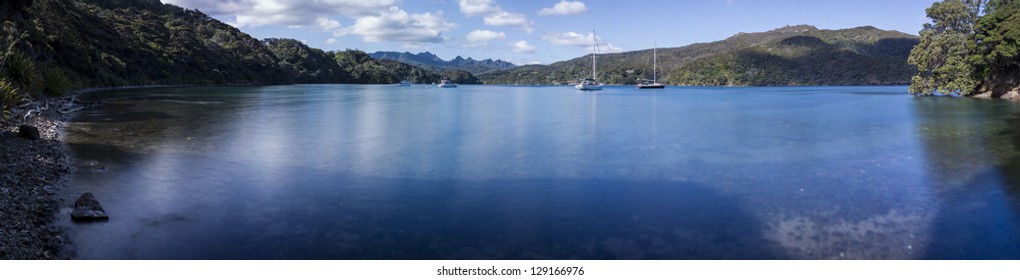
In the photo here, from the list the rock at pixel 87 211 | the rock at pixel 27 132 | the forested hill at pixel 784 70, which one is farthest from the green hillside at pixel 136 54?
the forested hill at pixel 784 70

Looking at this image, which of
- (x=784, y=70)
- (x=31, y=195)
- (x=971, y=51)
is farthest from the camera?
(x=784, y=70)

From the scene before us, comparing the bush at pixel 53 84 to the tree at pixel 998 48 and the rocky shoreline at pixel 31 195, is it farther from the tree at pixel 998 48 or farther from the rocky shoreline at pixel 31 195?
the tree at pixel 998 48

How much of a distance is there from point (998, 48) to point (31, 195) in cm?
5629

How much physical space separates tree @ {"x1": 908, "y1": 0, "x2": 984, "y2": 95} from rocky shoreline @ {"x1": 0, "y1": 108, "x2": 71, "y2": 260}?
202 feet

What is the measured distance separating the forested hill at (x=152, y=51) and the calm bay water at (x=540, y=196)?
659cm

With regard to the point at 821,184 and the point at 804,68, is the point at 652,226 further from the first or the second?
the point at 804,68

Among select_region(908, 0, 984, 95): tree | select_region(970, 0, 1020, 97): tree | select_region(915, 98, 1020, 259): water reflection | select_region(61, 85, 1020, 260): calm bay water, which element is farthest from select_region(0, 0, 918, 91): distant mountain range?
select_region(908, 0, 984, 95): tree

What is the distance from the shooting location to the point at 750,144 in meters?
20.3

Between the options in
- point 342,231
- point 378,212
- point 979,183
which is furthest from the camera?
point 979,183

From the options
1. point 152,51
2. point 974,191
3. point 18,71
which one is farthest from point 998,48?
point 152,51

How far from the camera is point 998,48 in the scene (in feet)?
143

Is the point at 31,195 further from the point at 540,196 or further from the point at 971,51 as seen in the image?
the point at 971,51

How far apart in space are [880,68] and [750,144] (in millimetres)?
174291
